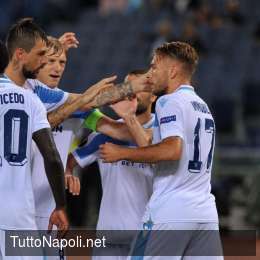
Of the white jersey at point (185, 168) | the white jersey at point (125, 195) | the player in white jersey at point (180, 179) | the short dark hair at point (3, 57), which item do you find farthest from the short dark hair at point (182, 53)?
the short dark hair at point (3, 57)

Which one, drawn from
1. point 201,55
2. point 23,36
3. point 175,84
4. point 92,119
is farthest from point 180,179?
point 201,55

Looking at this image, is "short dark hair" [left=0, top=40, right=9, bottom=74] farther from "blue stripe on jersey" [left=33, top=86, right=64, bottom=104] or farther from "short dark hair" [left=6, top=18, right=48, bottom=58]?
"blue stripe on jersey" [left=33, top=86, right=64, bottom=104]

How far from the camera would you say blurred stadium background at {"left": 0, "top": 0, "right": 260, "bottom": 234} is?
530 inches

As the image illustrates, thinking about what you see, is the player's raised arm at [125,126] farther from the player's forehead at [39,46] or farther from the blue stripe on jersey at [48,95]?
the player's forehead at [39,46]

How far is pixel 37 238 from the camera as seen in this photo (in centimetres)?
532

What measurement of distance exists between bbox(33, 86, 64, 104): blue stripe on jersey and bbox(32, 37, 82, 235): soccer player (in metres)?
0.13

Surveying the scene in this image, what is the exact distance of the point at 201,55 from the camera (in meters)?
16.0

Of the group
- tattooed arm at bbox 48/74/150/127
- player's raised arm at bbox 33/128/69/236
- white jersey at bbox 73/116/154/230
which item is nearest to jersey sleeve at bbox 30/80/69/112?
tattooed arm at bbox 48/74/150/127

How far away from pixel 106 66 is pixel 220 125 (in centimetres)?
273

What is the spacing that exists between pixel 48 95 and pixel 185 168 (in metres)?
1.14

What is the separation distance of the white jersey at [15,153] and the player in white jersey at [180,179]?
0.63 meters

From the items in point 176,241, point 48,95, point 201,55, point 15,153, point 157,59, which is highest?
point 201,55

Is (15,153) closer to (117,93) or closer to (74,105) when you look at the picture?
(74,105)

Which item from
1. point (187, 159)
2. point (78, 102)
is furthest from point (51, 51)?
point (187, 159)
